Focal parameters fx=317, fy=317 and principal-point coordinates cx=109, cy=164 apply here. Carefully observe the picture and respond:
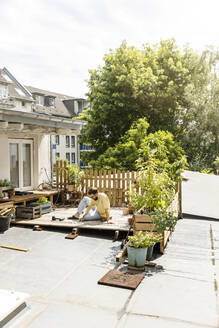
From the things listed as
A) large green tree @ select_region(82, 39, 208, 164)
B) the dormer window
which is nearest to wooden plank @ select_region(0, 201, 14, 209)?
large green tree @ select_region(82, 39, 208, 164)

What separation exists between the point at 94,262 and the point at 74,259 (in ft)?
1.36

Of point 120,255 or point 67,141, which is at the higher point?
point 67,141

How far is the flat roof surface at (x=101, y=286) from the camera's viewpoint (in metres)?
3.85

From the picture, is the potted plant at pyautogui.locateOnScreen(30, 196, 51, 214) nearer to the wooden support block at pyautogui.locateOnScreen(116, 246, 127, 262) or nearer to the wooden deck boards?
the wooden deck boards

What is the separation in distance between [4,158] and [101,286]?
6551mm

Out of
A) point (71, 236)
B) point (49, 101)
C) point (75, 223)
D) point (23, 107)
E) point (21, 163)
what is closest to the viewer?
point (71, 236)

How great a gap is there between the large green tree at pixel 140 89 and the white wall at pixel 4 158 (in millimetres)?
11949

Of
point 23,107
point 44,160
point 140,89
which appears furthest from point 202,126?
point 23,107

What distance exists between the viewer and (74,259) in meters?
6.08

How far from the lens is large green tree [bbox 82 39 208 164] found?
70.8ft

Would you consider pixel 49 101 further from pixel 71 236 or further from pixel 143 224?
pixel 143 224

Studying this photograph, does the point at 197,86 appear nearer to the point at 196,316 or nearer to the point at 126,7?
the point at 126,7

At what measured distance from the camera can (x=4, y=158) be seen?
400 inches

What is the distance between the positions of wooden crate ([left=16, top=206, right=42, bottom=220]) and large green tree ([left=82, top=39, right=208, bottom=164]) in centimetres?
1335
